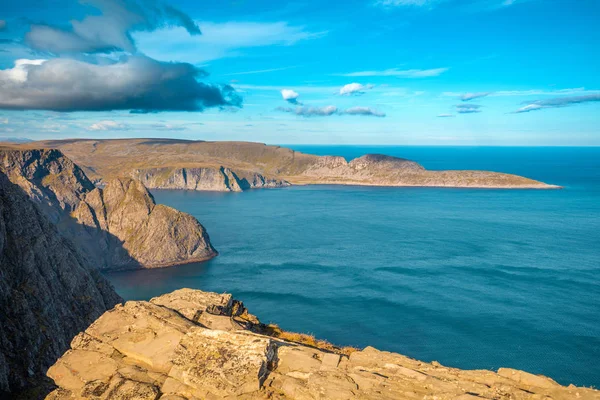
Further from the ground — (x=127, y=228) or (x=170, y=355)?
(x=170, y=355)

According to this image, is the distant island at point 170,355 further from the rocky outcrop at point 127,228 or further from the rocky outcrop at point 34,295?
the rocky outcrop at point 127,228

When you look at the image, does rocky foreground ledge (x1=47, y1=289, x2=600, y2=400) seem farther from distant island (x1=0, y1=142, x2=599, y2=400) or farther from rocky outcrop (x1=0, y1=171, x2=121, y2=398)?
rocky outcrop (x1=0, y1=171, x2=121, y2=398)

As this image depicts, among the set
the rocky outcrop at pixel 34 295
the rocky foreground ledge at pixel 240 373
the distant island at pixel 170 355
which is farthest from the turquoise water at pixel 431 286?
the rocky foreground ledge at pixel 240 373

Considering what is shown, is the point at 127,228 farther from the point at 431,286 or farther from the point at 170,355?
the point at 170,355

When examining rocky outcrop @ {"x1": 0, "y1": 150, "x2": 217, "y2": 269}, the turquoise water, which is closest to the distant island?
the turquoise water

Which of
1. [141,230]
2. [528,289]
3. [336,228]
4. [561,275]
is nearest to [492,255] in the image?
[561,275]

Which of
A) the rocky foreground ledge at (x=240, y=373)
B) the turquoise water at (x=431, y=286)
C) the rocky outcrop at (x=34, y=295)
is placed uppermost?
the rocky foreground ledge at (x=240, y=373)

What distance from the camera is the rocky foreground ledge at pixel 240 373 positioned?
18.1m

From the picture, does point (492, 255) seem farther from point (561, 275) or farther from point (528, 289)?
point (528, 289)

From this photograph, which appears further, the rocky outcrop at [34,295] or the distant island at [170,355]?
the rocky outcrop at [34,295]

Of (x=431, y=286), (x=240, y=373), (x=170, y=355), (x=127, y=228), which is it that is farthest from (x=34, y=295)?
(x=127, y=228)

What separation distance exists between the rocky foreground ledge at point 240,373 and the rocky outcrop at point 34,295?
600 inches

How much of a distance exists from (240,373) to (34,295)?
35.3 m

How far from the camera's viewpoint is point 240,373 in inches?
743
